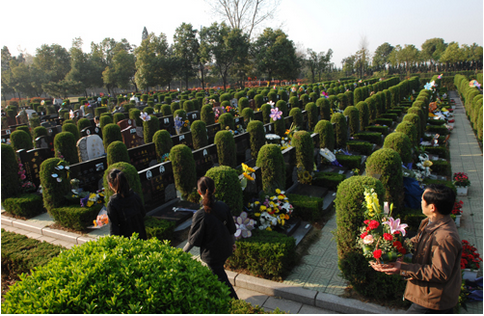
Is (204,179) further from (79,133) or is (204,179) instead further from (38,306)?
(79,133)

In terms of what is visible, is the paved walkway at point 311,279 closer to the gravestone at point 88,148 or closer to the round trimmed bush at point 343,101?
the gravestone at point 88,148

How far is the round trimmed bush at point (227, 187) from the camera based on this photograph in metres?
5.05

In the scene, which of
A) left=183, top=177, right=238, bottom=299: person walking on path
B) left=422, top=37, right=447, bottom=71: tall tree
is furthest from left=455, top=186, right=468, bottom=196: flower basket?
left=422, top=37, right=447, bottom=71: tall tree

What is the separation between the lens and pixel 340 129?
11742mm

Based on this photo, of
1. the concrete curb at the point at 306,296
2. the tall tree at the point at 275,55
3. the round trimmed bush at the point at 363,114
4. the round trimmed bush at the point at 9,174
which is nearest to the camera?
the concrete curb at the point at 306,296

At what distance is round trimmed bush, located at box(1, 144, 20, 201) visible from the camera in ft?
26.6

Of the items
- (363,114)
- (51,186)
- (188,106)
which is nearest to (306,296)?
(51,186)

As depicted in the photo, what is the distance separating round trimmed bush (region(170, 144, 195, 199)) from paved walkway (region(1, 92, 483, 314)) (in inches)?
75.8

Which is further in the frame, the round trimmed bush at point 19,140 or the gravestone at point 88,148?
the round trimmed bush at point 19,140

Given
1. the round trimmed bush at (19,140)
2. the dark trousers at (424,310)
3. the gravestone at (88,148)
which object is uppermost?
the round trimmed bush at (19,140)

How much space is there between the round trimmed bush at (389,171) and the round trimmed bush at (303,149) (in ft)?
8.76

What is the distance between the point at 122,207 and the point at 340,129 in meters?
9.38

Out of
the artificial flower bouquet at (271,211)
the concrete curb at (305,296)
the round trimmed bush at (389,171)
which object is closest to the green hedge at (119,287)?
the concrete curb at (305,296)

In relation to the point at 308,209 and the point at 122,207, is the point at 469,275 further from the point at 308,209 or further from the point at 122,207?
the point at 122,207
